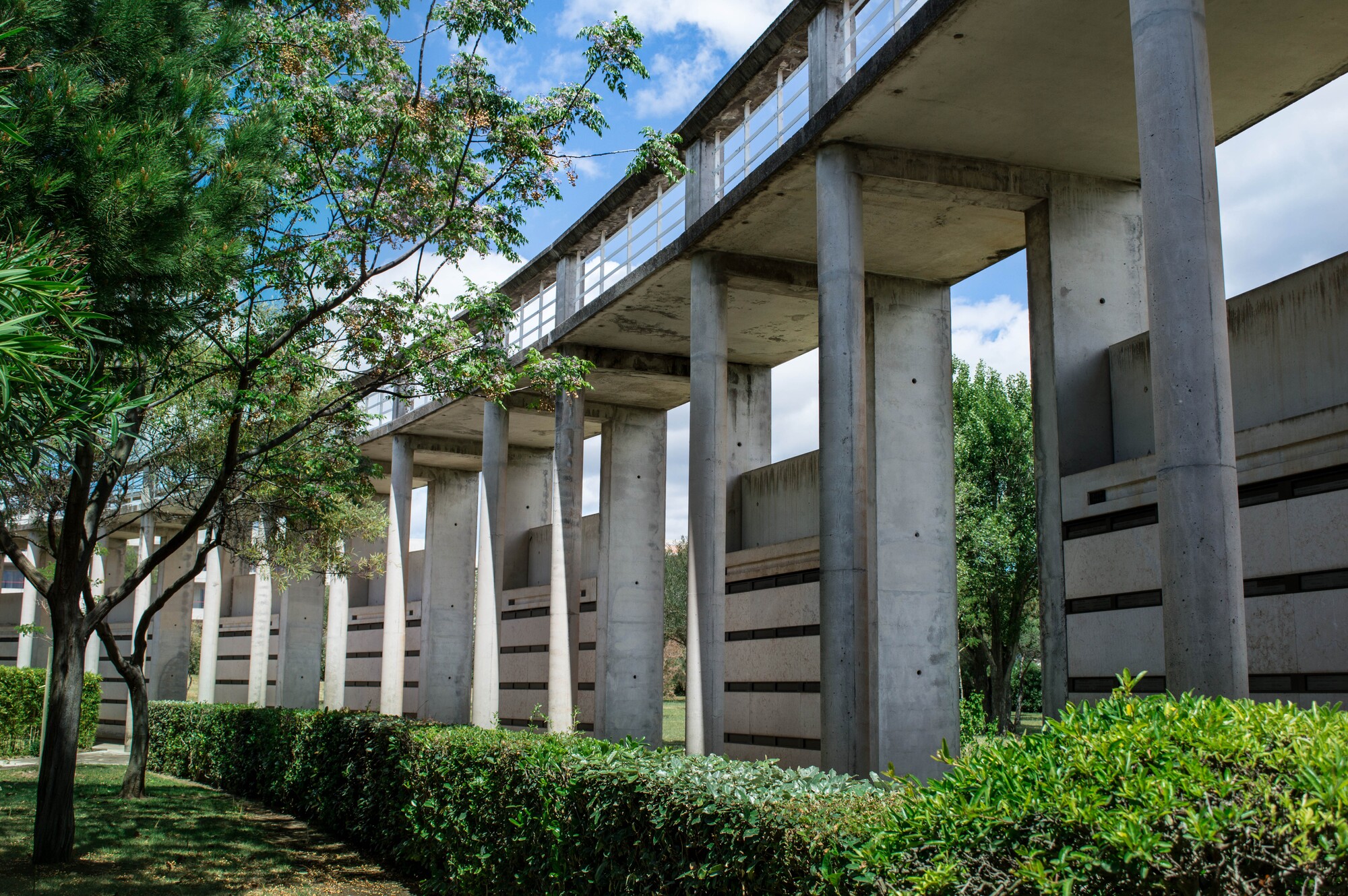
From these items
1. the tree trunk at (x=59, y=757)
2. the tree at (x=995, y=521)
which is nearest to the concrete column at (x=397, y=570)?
the tree at (x=995, y=521)

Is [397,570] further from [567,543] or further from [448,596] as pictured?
[567,543]

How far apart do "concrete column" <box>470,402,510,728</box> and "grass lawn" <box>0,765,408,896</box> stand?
223 inches

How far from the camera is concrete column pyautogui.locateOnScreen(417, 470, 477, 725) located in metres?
27.2

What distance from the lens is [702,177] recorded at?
53.1ft

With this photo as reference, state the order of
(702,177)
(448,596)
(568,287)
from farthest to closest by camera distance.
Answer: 1. (448,596)
2. (568,287)
3. (702,177)

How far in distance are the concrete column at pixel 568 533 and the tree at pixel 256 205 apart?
21.3ft

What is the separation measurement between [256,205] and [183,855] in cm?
732

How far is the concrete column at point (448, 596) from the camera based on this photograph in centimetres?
2720

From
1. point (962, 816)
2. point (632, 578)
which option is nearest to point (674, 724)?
point (632, 578)

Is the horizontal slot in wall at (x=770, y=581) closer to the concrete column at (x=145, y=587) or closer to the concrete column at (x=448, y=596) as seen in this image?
the concrete column at (x=448, y=596)

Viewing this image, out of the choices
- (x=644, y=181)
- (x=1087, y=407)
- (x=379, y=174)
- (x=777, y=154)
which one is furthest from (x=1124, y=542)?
(x=644, y=181)

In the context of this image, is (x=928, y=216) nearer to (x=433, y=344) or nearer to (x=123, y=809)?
(x=433, y=344)

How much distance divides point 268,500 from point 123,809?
449 cm

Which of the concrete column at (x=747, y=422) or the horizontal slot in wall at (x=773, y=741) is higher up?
the concrete column at (x=747, y=422)
